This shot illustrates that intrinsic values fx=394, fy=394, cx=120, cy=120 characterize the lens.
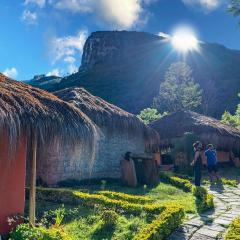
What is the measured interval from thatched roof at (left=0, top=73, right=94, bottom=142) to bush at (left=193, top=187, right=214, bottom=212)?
3.62 meters

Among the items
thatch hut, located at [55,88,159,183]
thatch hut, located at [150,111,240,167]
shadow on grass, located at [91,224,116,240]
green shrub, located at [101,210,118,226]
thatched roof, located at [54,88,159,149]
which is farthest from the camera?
thatch hut, located at [150,111,240,167]

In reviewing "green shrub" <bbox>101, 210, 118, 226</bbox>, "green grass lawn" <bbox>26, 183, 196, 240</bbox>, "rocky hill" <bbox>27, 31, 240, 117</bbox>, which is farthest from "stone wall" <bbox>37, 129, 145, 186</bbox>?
"rocky hill" <bbox>27, 31, 240, 117</bbox>

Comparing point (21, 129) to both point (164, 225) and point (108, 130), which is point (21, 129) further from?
point (108, 130)

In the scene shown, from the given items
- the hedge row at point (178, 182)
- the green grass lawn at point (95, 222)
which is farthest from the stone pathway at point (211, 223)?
the hedge row at point (178, 182)

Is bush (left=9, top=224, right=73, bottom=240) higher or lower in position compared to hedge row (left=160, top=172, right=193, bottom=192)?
lower

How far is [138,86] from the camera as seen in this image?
57.2 m

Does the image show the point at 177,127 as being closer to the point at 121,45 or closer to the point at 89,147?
the point at 89,147

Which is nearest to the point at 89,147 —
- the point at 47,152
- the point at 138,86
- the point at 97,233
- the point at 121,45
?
the point at 97,233

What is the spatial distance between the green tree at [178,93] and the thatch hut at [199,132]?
1862cm

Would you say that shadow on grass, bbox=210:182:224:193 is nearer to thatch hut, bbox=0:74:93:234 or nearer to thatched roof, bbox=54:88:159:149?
thatched roof, bbox=54:88:159:149

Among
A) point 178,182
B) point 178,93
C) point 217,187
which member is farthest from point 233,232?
point 178,93

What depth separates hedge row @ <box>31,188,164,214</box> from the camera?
855 centimetres

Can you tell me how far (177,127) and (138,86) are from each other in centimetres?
3514

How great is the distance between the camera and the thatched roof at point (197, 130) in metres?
21.6
